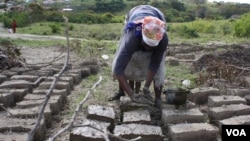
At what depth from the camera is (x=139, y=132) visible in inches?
151

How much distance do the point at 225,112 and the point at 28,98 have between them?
8.22 ft

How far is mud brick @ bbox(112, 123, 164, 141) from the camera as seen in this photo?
378cm

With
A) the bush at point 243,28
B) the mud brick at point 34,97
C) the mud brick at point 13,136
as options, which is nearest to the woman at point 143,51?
the mud brick at point 34,97

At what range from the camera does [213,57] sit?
838 cm

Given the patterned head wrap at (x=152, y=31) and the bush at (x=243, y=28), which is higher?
the patterned head wrap at (x=152, y=31)

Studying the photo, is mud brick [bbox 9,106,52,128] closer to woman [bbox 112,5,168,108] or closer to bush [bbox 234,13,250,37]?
woman [bbox 112,5,168,108]

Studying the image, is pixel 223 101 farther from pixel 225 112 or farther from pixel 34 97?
pixel 34 97

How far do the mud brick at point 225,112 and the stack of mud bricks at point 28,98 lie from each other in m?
1.83

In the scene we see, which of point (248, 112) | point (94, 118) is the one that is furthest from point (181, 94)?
point (94, 118)

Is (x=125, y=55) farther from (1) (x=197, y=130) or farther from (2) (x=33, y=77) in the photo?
(2) (x=33, y=77)

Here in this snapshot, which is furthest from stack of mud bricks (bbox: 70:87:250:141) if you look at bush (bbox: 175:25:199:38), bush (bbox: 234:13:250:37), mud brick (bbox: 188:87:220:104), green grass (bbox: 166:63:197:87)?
bush (bbox: 175:25:199:38)

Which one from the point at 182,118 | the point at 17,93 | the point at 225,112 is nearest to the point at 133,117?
the point at 182,118

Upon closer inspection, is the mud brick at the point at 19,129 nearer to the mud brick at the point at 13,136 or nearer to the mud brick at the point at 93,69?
the mud brick at the point at 13,136

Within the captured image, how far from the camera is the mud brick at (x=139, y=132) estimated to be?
3.78 m
